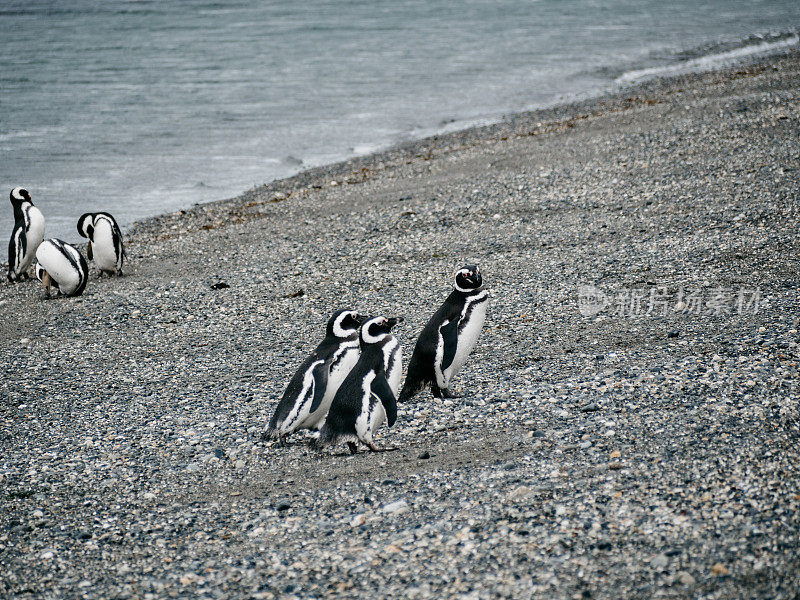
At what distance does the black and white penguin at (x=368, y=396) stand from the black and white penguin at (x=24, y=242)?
261 inches

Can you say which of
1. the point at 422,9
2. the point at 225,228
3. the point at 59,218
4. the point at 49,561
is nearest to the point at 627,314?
the point at 49,561

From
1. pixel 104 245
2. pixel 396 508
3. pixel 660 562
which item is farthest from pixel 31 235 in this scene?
pixel 660 562

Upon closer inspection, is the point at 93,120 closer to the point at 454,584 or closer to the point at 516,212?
the point at 516,212

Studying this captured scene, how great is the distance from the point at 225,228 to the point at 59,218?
3.81 metres

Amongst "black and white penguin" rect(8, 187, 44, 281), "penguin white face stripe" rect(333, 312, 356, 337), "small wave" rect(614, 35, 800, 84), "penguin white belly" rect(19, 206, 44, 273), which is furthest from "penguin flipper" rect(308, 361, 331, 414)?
"small wave" rect(614, 35, 800, 84)

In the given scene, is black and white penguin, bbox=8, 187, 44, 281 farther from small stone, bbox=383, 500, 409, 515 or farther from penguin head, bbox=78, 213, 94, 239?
small stone, bbox=383, 500, 409, 515

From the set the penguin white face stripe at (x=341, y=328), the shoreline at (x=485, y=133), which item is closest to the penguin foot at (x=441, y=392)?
the penguin white face stripe at (x=341, y=328)

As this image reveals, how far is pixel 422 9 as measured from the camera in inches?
1768

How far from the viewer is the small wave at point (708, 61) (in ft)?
73.8

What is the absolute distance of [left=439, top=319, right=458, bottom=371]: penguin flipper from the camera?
5.77 meters

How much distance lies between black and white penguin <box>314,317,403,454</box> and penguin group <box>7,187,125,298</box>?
5177mm

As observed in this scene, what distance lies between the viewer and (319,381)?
17.8 ft

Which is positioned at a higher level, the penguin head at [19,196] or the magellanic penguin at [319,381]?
the penguin head at [19,196]

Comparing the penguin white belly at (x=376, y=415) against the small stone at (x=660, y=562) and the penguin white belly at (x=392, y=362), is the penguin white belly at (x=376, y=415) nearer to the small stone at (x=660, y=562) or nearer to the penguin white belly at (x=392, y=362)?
the penguin white belly at (x=392, y=362)
